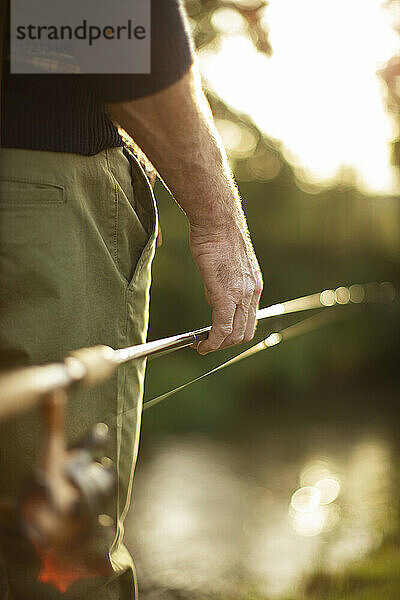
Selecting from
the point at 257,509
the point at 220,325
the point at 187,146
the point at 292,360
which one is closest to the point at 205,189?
the point at 187,146

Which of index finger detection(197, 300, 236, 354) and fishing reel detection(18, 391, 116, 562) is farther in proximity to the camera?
index finger detection(197, 300, 236, 354)

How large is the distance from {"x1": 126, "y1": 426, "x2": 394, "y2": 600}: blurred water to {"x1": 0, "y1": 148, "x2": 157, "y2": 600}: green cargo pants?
6.07 feet

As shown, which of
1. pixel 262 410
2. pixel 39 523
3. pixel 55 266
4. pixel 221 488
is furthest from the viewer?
pixel 262 410

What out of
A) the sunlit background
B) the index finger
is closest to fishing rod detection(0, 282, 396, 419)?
the index finger

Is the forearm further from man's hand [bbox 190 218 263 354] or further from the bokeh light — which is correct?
the bokeh light

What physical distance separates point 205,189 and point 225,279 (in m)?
0.14

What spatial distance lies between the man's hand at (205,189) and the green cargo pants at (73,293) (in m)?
0.08

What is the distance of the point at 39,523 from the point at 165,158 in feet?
2.31

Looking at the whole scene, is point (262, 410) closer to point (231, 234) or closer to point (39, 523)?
point (231, 234)

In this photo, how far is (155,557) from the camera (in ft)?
10.7

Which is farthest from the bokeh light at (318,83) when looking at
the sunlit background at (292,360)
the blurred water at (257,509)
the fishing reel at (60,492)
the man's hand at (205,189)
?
the fishing reel at (60,492)

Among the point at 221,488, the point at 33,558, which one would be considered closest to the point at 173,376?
the point at 221,488

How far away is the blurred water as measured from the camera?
3.09 metres

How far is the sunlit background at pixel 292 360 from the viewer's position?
3.28 metres
